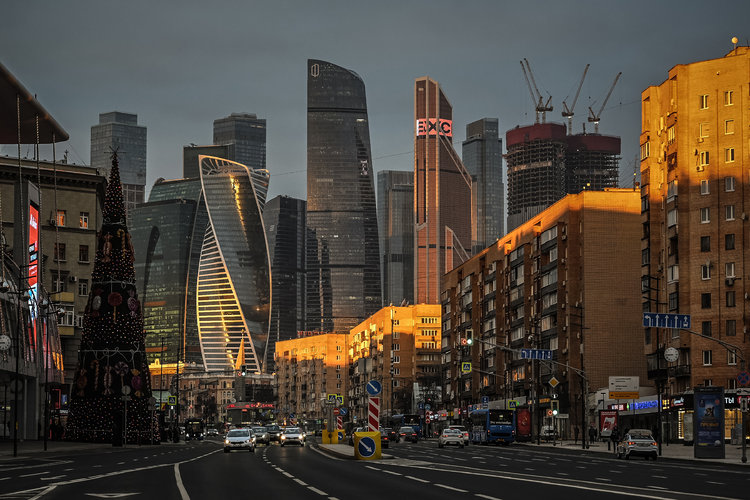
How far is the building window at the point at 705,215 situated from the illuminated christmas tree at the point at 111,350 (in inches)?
1950

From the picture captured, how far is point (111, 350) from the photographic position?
7719 centimetres

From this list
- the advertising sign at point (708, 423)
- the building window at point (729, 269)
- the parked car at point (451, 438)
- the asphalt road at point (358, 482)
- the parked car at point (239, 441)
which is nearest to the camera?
the asphalt road at point (358, 482)

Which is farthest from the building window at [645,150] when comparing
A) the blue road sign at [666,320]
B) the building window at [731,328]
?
the blue road sign at [666,320]

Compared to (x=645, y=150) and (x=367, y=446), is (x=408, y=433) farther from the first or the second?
(x=367, y=446)

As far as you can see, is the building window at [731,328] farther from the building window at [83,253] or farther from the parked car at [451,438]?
the building window at [83,253]

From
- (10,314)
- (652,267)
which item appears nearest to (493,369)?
(652,267)

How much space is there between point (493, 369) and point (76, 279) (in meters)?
58.0

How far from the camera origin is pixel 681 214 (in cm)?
9981

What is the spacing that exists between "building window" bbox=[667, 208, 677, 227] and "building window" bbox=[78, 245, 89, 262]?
232ft

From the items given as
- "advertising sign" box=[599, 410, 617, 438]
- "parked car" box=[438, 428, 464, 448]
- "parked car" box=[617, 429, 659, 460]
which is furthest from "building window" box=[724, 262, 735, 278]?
"parked car" box=[617, 429, 659, 460]

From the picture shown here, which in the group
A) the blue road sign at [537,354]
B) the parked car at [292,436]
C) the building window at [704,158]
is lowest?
the parked car at [292,436]

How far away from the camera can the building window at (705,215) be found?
323 ft

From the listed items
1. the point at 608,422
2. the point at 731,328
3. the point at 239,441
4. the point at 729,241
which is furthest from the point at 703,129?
the point at 239,441

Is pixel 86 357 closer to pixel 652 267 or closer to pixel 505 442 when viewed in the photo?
pixel 505 442
